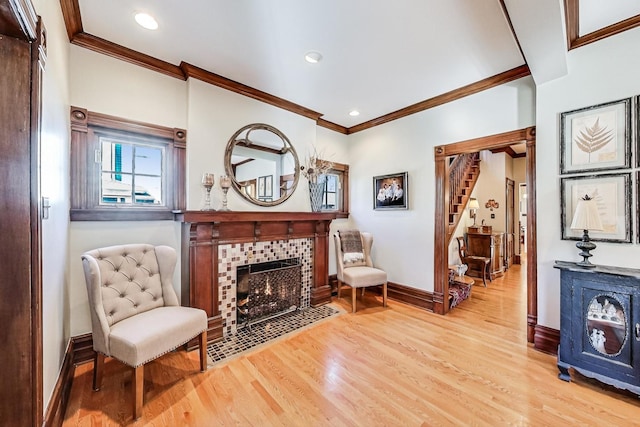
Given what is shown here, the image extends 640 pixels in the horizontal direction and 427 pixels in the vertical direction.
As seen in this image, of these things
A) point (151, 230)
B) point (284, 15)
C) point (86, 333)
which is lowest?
point (86, 333)

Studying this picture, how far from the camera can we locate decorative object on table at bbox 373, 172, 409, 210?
3773mm

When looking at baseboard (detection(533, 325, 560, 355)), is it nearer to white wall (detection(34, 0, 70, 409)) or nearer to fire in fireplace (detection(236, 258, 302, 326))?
fire in fireplace (detection(236, 258, 302, 326))

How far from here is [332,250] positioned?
173 inches

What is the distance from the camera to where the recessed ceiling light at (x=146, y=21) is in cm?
199

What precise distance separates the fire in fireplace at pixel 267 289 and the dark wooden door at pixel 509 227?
540cm

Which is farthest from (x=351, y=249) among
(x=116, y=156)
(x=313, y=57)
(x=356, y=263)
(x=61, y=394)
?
(x=61, y=394)

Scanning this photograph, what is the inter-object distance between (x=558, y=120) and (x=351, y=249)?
2719 mm

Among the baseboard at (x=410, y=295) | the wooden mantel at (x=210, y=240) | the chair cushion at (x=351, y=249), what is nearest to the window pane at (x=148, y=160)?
the wooden mantel at (x=210, y=240)

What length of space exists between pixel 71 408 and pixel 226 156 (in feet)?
7.77

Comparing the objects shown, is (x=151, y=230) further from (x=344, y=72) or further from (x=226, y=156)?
(x=344, y=72)

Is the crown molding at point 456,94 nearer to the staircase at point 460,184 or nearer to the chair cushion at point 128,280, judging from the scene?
→ the staircase at point 460,184

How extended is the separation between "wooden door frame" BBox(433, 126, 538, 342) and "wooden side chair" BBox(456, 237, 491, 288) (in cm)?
204

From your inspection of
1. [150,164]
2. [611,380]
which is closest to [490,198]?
[611,380]

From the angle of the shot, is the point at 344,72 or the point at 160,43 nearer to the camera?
the point at 160,43
